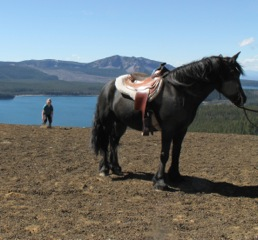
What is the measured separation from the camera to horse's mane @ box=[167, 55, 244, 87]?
6.55m

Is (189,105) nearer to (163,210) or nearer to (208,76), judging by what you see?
(208,76)

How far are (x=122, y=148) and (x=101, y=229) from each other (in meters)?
6.27

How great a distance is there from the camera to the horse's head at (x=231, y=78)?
651 cm

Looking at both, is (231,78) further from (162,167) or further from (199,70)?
(162,167)

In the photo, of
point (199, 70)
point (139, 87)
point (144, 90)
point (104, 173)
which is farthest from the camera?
point (104, 173)

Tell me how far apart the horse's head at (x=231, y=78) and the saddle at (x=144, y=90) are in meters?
1.17

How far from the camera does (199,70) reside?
265 inches

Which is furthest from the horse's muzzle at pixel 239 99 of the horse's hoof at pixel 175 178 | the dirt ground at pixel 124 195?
the horse's hoof at pixel 175 178

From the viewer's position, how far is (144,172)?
8.45 meters

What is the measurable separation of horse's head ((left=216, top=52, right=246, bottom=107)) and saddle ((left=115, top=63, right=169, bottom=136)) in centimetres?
117

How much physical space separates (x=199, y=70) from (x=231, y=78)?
23.2 inches

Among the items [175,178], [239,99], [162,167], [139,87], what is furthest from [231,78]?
[175,178]

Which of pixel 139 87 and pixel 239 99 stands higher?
pixel 139 87

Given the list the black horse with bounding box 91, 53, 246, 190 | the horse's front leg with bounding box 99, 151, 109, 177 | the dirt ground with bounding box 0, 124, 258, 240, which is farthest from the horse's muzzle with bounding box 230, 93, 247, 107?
the horse's front leg with bounding box 99, 151, 109, 177
